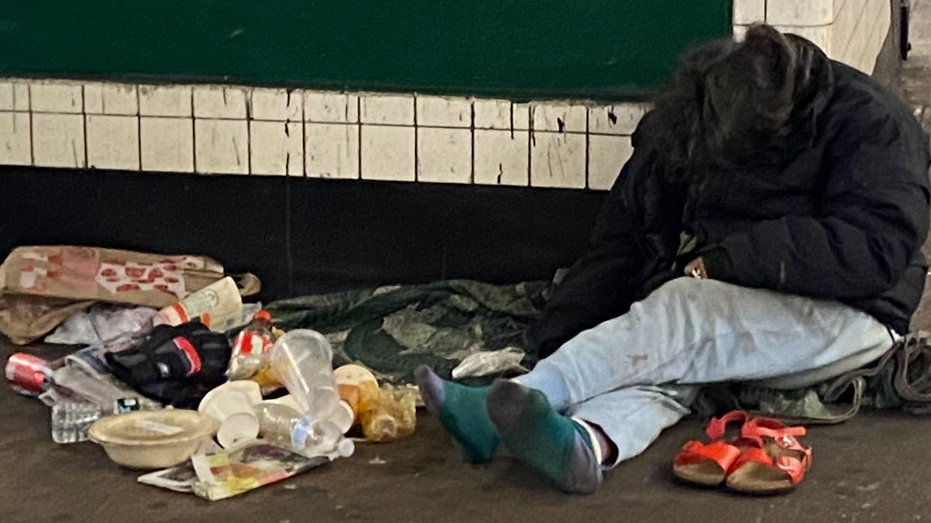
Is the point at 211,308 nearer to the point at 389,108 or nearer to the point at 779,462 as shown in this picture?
the point at 389,108

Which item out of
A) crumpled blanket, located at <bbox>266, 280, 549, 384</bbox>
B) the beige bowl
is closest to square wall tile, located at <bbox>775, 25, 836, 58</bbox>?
crumpled blanket, located at <bbox>266, 280, 549, 384</bbox>

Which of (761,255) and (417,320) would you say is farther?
(417,320)

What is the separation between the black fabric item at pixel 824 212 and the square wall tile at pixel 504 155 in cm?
53

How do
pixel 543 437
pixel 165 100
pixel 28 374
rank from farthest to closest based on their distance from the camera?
pixel 165 100 < pixel 28 374 < pixel 543 437

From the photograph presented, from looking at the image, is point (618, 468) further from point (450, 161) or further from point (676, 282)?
point (450, 161)

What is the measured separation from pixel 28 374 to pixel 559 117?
5.28 feet

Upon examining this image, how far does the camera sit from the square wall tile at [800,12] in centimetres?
400

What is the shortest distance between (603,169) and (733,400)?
87cm

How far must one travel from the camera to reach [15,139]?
15.3 feet

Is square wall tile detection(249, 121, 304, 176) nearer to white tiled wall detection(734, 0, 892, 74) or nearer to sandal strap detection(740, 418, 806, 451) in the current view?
white tiled wall detection(734, 0, 892, 74)

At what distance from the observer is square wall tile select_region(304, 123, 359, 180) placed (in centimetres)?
442

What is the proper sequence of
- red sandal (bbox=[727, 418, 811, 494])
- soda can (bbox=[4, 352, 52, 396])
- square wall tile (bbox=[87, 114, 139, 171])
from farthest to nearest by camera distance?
square wall tile (bbox=[87, 114, 139, 171])
soda can (bbox=[4, 352, 52, 396])
red sandal (bbox=[727, 418, 811, 494])

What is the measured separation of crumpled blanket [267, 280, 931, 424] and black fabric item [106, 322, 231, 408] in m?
0.40

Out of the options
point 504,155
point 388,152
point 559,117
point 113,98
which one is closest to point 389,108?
point 388,152
